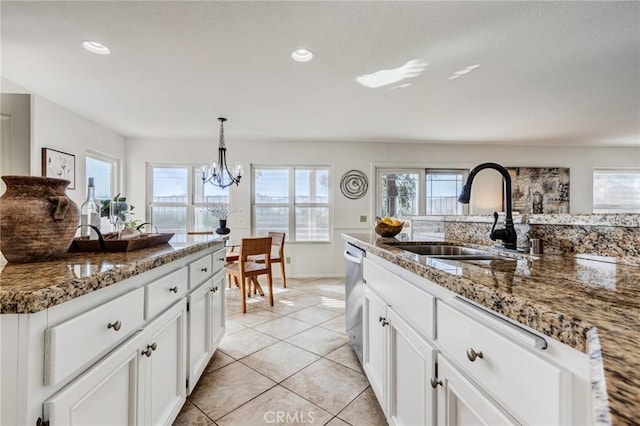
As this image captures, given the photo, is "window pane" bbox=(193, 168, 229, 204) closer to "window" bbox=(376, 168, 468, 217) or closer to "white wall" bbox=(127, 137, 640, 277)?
"white wall" bbox=(127, 137, 640, 277)

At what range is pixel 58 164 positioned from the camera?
311 centimetres

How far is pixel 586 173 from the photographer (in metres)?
5.19

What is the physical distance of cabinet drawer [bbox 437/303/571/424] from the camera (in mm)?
482

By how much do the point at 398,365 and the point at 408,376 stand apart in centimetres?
11

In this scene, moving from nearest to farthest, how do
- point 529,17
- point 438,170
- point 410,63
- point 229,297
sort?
point 529,17 → point 410,63 → point 229,297 → point 438,170

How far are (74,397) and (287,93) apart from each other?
8.96 ft

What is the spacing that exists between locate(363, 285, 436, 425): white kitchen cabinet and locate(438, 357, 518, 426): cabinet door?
5 cm

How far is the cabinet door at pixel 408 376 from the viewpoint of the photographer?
91 cm

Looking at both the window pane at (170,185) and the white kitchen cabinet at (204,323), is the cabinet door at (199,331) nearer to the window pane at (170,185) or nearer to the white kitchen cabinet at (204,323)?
the white kitchen cabinet at (204,323)

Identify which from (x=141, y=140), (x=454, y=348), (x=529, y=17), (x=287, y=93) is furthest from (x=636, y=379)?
(x=141, y=140)

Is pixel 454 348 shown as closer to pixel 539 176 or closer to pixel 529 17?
pixel 529 17

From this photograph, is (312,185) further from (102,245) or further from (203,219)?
(102,245)

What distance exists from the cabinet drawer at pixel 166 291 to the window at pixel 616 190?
22.7 feet

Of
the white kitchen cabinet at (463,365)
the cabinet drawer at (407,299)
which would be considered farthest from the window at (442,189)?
the white kitchen cabinet at (463,365)
